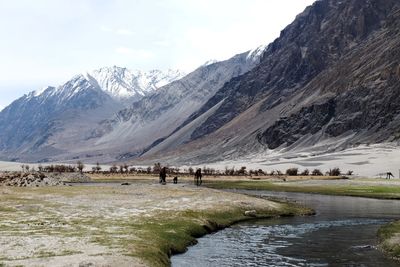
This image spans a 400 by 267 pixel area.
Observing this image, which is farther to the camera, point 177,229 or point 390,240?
point 177,229

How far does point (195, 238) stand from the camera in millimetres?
47062

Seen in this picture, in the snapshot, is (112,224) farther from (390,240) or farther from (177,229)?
(390,240)

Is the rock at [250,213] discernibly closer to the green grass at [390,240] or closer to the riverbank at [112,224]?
the riverbank at [112,224]

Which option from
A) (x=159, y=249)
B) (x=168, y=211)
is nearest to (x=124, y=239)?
(x=159, y=249)

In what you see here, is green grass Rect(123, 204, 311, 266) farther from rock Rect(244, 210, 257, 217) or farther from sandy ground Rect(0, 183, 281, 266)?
sandy ground Rect(0, 183, 281, 266)

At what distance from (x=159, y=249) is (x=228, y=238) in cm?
1123

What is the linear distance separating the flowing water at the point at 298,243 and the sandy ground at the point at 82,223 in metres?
5.88

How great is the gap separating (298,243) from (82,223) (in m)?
18.3

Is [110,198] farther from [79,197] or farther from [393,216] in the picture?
[393,216]

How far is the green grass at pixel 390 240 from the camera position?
38.7m

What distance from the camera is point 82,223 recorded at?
45.6m

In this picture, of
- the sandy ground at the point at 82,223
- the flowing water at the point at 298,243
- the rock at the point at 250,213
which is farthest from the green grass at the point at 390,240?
the sandy ground at the point at 82,223

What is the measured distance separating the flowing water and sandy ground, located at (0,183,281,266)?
5.88 metres

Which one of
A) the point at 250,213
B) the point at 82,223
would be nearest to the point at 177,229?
the point at 82,223
